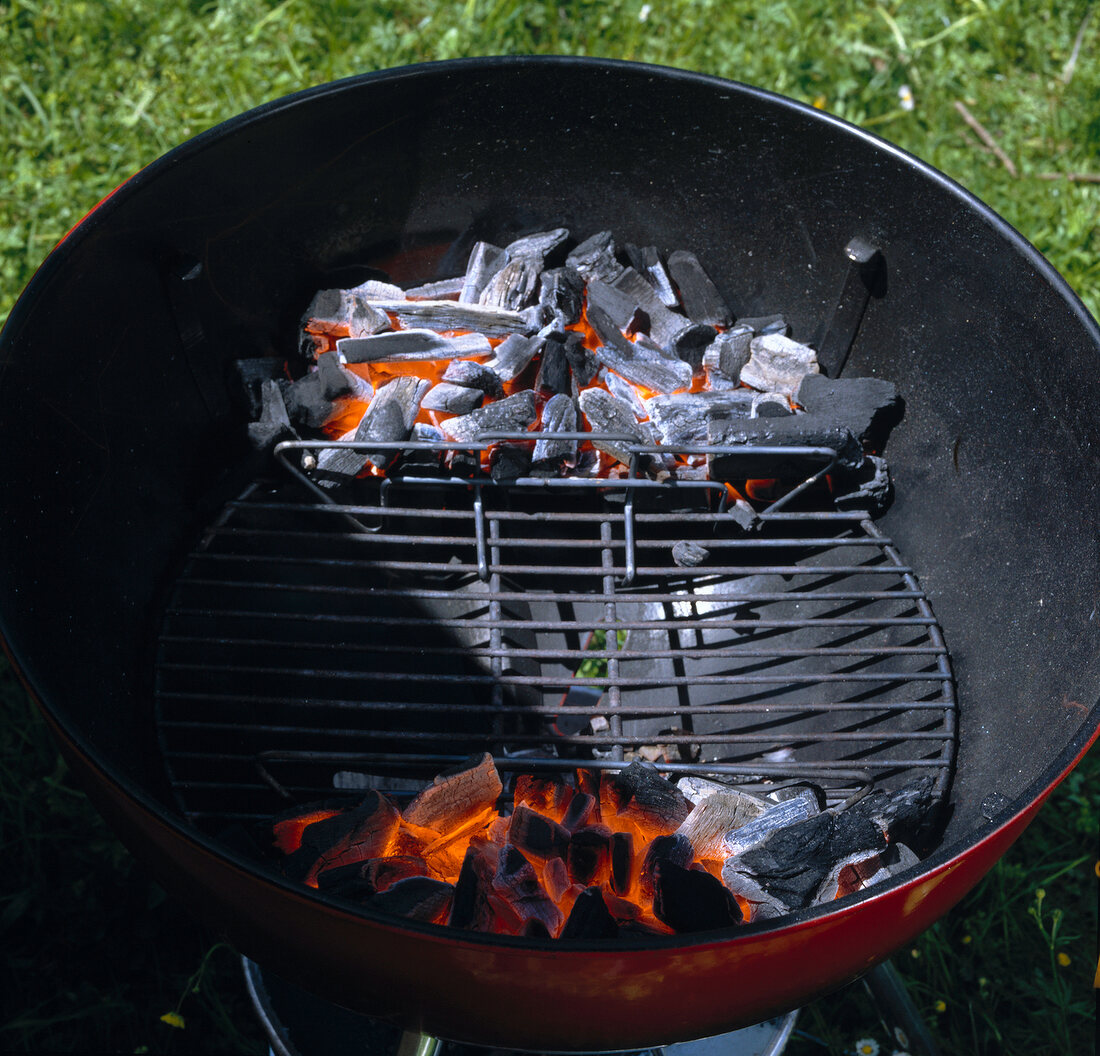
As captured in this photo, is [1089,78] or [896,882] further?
[1089,78]

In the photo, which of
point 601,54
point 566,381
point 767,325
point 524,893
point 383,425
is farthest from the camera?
point 601,54

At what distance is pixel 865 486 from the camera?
5.86 feet

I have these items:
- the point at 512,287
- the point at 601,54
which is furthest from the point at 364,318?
the point at 601,54

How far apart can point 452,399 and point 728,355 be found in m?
0.56

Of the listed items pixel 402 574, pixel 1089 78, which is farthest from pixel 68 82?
pixel 1089 78

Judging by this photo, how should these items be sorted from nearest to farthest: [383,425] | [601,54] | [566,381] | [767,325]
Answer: [383,425]
[566,381]
[767,325]
[601,54]

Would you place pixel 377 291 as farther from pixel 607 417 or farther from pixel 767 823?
pixel 767 823

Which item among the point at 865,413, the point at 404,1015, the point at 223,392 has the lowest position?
the point at 404,1015

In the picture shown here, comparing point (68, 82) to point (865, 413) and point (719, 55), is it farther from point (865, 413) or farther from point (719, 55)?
point (865, 413)

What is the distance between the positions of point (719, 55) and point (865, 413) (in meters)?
1.86

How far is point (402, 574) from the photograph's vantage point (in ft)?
5.92

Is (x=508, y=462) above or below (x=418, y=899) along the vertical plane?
above

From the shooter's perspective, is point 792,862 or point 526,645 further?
point 526,645

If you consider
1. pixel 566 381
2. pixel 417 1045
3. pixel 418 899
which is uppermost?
pixel 566 381
